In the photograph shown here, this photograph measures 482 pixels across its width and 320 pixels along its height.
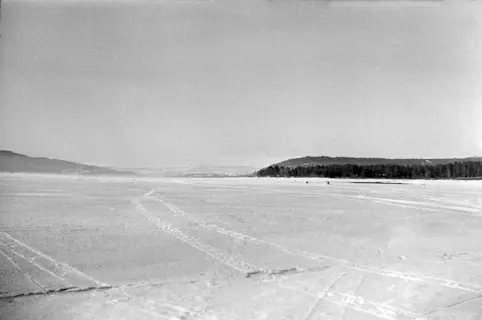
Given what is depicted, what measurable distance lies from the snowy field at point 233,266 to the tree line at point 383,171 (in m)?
13.6

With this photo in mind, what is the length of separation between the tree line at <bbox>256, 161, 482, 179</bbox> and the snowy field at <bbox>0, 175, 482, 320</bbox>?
13.6 meters

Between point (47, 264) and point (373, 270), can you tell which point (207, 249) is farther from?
point (373, 270)

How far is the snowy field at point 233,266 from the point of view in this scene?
7.79 ft

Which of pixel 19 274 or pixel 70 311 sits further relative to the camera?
pixel 19 274

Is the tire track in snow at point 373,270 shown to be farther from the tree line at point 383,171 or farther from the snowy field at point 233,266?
the tree line at point 383,171

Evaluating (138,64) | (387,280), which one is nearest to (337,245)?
(387,280)

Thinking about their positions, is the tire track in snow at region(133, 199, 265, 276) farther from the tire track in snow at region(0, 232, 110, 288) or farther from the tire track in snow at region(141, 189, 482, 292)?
the tire track in snow at region(0, 232, 110, 288)

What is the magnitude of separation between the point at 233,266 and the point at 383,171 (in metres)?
23.0

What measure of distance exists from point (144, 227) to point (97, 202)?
2.94 meters

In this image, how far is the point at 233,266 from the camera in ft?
10.7

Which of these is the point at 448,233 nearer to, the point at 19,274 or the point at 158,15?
the point at 158,15

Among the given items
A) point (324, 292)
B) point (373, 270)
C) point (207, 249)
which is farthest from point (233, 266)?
point (373, 270)

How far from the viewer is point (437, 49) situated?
208 inches

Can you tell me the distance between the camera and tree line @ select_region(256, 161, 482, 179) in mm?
18028
